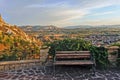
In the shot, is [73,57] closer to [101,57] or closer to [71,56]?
[71,56]

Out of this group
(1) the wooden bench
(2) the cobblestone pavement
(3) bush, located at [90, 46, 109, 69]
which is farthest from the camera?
(3) bush, located at [90, 46, 109, 69]

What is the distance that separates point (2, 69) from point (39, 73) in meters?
1.28

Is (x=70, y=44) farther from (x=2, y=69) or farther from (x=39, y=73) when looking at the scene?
(x=2, y=69)

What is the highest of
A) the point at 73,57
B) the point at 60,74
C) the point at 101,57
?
the point at 73,57

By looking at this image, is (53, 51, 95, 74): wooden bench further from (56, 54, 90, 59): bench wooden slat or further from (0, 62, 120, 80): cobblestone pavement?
(0, 62, 120, 80): cobblestone pavement

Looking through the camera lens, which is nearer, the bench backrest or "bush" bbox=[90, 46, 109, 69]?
the bench backrest

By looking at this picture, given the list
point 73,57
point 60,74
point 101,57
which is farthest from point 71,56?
point 101,57

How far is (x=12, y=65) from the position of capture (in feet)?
23.3

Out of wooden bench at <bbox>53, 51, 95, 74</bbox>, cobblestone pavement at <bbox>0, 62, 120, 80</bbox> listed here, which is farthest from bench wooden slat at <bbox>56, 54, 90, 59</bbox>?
cobblestone pavement at <bbox>0, 62, 120, 80</bbox>

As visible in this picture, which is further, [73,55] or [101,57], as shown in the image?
[101,57]

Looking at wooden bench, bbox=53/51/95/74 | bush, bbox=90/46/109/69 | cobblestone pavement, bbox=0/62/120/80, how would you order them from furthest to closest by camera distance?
bush, bbox=90/46/109/69 → wooden bench, bbox=53/51/95/74 → cobblestone pavement, bbox=0/62/120/80

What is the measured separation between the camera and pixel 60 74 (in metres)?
6.61

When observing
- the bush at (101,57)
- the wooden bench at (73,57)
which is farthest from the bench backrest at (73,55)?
the bush at (101,57)

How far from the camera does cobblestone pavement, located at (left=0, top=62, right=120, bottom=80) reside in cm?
617
